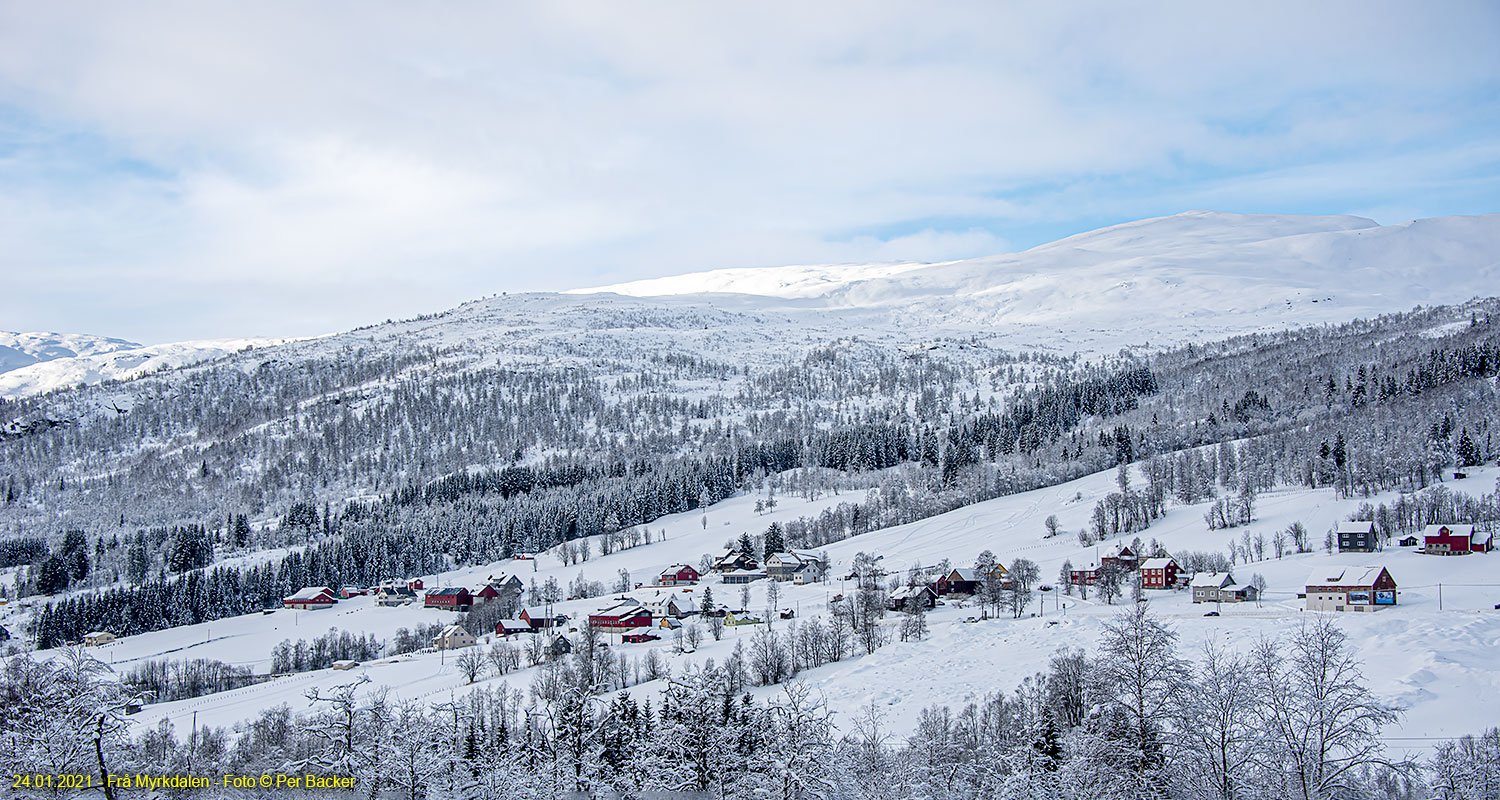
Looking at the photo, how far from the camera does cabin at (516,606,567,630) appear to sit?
9850cm

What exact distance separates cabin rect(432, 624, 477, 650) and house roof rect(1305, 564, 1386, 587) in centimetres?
7517

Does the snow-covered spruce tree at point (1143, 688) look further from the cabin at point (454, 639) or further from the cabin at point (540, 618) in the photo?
the cabin at point (454, 639)

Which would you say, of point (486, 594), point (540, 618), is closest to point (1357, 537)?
point (540, 618)

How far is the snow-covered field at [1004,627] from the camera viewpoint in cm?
5788

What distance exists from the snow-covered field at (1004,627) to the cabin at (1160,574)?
296 cm

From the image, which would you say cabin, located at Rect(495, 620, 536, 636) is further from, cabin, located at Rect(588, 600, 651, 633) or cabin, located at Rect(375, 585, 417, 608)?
cabin, located at Rect(375, 585, 417, 608)

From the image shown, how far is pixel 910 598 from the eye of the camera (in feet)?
301

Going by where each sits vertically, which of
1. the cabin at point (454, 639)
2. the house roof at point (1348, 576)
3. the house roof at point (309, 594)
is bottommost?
the cabin at point (454, 639)

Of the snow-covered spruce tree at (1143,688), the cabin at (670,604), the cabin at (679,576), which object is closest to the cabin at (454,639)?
the cabin at (670,604)

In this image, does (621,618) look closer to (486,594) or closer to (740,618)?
(740,618)

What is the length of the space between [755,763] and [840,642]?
41124 millimetres

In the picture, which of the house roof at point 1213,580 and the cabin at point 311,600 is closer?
the house roof at point 1213,580

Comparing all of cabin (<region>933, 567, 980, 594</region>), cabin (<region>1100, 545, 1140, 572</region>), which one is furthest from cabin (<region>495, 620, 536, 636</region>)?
cabin (<region>1100, 545, 1140, 572</region>)

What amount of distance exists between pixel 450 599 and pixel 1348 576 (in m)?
95.4
